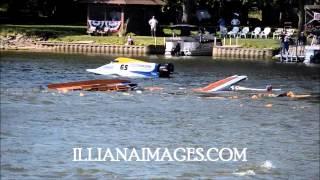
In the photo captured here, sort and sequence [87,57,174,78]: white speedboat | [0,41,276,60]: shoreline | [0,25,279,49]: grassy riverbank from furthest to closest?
[0,25,279,49]: grassy riverbank, [0,41,276,60]: shoreline, [87,57,174,78]: white speedboat

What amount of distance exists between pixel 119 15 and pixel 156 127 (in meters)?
54.2

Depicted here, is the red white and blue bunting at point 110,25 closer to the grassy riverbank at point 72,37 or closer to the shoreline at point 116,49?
the grassy riverbank at point 72,37

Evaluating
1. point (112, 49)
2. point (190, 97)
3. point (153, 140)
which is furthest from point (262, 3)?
point (153, 140)

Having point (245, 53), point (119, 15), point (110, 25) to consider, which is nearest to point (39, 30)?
point (110, 25)

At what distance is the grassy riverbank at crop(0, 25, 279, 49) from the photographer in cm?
8106

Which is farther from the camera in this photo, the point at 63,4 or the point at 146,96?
the point at 63,4

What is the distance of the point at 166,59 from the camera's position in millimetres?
74375

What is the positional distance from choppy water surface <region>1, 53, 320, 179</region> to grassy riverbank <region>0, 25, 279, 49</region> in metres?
22.1

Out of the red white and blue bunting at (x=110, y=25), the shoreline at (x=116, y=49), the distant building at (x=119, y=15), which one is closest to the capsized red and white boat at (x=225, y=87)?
the shoreline at (x=116, y=49)

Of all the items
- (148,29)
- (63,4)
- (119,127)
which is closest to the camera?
(119,127)

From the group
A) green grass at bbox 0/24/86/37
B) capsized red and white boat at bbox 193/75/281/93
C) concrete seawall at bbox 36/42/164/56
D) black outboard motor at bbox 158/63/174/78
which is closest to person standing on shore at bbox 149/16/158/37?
concrete seawall at bbox 36/42/164/56

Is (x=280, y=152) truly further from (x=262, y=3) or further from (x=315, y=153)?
(x=262, y=3)

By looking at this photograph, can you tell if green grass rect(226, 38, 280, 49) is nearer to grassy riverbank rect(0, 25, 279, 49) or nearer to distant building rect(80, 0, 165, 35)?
grassy riverbank rect(0, 25, 279, 49)

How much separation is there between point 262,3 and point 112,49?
19.6 meters
